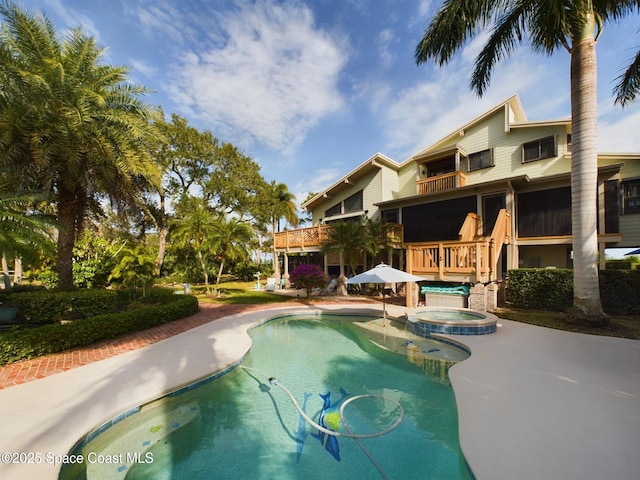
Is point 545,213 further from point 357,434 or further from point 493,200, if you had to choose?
point 357,434

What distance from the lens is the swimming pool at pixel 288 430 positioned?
11.3 feet

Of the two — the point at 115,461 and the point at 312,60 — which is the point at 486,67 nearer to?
the point at 312,60

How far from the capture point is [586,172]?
7738 millimetres

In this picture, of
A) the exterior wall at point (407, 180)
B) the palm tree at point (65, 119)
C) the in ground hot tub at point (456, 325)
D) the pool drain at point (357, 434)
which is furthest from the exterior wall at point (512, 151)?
the palm tree at point (65, 119)

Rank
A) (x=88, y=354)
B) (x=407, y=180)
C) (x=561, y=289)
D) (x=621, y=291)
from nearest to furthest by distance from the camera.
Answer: (x=88, y=354), (x=621, y=291), (x=561, y=289), (x=407, y=180)

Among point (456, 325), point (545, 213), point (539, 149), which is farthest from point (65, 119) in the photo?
point (539, 149)

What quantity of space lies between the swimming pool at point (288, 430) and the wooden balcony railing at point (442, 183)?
1226 centimetres

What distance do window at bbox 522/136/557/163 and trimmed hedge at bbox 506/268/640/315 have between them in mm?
6851

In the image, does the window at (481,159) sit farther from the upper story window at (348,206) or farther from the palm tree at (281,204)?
the palm tree at (281,204)

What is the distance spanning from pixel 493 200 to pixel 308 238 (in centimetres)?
1156

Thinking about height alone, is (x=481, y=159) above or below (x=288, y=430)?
above

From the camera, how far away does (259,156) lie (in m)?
29.8

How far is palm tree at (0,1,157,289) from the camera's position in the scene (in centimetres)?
806

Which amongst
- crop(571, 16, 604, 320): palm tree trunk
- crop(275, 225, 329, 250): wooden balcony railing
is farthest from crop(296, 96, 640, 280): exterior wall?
crop(571, 16, 604, 320): palm tree trunk
